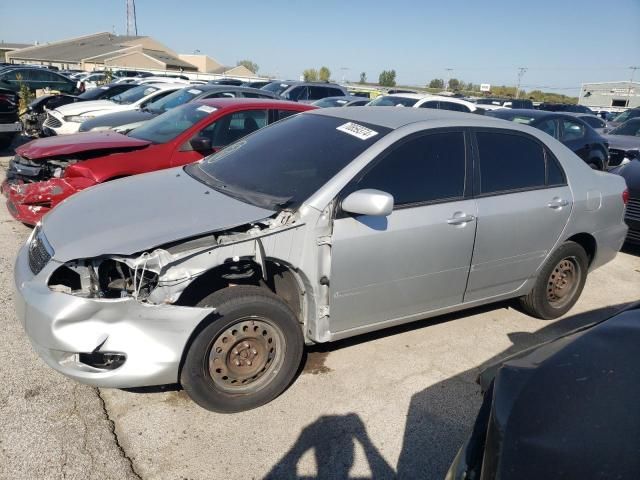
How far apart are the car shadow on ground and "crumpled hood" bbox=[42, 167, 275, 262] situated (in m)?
1.30

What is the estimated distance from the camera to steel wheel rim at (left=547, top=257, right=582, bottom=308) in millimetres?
4406

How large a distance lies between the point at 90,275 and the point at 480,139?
2808mm

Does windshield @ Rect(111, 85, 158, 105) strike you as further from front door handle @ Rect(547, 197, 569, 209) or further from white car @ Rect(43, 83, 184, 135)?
front door handle @ Rect(547, 197, 569, 209)

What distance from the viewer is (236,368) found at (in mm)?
2979

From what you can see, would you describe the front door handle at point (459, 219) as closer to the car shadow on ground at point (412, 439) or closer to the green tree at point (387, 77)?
the car shadow on ground at point (412, 439)

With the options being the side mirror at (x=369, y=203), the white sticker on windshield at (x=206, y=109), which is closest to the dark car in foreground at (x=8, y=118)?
the white sticker on windshield at (x=206, y=109)

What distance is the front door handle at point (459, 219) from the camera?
3461mm

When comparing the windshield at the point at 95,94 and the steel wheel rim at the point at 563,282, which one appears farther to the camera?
the windshield at the point at 95,94

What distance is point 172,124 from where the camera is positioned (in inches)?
246

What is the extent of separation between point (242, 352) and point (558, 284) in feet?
9.80

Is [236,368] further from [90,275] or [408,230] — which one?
[408,230]

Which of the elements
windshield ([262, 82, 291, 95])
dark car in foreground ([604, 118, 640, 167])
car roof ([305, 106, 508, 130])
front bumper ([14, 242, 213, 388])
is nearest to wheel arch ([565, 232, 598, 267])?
car roof ([305, 106, 508, 130])

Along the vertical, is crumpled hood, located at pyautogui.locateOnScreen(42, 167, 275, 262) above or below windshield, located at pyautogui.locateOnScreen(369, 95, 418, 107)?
below

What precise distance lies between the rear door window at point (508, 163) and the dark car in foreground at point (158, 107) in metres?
5.23
